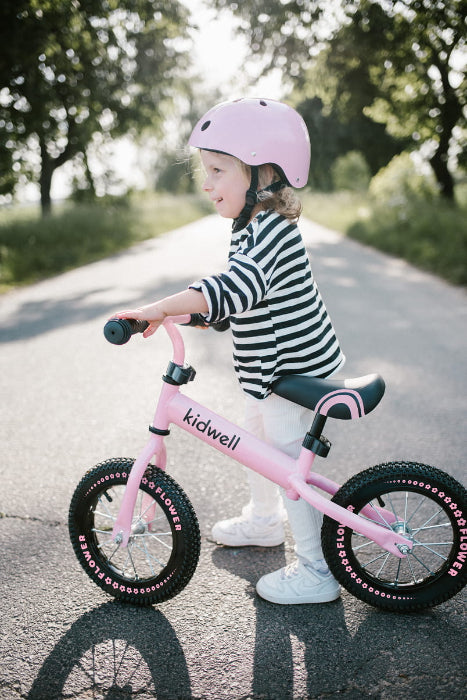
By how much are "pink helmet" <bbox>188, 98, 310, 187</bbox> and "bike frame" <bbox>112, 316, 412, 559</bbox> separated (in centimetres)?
59

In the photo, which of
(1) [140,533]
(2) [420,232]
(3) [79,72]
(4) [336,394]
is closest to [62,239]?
(3) [79,72]

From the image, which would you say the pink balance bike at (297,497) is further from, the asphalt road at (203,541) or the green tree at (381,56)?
the green tree at (381,56)

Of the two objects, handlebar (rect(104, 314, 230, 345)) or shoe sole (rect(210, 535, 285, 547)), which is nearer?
handlebar (rect(104, 314, 230, 345))

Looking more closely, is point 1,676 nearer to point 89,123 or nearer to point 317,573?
Answer: point 317,573

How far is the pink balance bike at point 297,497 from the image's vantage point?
2.05 m

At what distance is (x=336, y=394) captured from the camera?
1971mm

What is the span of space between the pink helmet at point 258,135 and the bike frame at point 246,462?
1.93 feet

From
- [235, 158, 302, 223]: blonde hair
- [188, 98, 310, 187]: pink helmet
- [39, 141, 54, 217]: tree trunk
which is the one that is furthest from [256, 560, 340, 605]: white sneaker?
[39, 141, 54, 217]: tree trunk

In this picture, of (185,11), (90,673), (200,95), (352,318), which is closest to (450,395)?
(352,318)

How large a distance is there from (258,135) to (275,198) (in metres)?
0.21

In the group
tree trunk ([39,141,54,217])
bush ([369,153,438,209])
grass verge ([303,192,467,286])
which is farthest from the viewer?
tree trunk ([39,141,54,217])

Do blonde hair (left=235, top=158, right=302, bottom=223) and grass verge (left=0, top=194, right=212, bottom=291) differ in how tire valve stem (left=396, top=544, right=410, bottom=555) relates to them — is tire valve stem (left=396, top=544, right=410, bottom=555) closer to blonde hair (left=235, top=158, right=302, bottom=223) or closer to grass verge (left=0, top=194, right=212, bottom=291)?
blonde hair (left=235, top=158, right=302, bottom=223)

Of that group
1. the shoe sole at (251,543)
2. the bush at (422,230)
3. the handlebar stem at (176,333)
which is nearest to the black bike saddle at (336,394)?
the handlebar stem at (176,333)

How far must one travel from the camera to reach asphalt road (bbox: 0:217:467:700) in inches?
74.7
